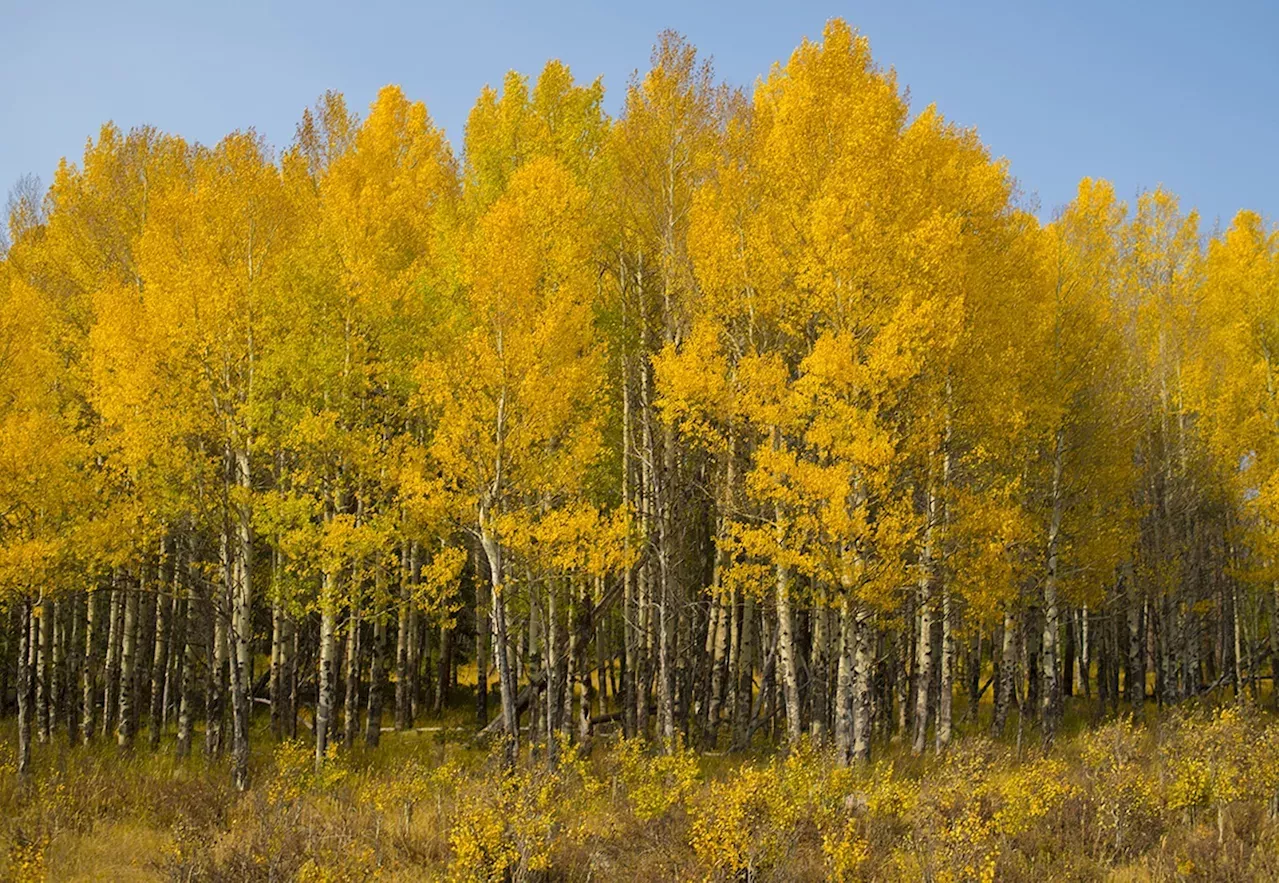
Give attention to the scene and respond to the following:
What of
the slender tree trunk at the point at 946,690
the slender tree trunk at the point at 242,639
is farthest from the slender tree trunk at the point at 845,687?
the slender tree trunk at the point at 242,639

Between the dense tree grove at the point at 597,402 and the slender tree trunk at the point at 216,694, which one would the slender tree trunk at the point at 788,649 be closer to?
the dense tree grove at the point at 597,402

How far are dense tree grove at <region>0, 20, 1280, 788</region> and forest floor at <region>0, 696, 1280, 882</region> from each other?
148 centimetres

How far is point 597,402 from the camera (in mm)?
13898

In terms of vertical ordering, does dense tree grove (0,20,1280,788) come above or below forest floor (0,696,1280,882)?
above

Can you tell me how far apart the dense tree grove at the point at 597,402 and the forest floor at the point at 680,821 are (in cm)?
148

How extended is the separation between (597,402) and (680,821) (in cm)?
626

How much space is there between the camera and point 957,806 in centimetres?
970

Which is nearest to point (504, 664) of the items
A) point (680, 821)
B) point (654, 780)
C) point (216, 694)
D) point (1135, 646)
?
point (654, 780)

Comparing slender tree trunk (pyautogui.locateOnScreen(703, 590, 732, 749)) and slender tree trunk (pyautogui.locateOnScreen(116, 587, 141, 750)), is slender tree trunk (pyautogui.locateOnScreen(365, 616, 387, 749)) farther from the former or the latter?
slender tree trunk (pyautogui.locateOnScreen(703, 590, 732, 749))

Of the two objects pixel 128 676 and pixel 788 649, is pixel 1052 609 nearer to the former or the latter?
pixel 788 649

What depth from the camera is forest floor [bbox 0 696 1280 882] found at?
7.82 metres

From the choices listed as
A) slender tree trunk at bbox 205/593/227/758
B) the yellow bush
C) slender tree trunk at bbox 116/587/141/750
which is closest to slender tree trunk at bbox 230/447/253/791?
slender tree trunk at bbox 205/593/227/758

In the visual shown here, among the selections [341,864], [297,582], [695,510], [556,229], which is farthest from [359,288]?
[341,864]

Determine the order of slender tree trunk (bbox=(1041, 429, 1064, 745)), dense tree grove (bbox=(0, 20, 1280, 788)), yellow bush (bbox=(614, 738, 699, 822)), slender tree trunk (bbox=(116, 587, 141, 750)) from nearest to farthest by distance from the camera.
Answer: yellow bush (bbox=(614, 738, 699, 822)) < dense tree grove (bbox=(0, 20, 1280, 788)) < slender tree trunk (bbox=(116, 587, 141, 750)) < slender tree trunk (bbox=(1041, 429, 1064, 745))
